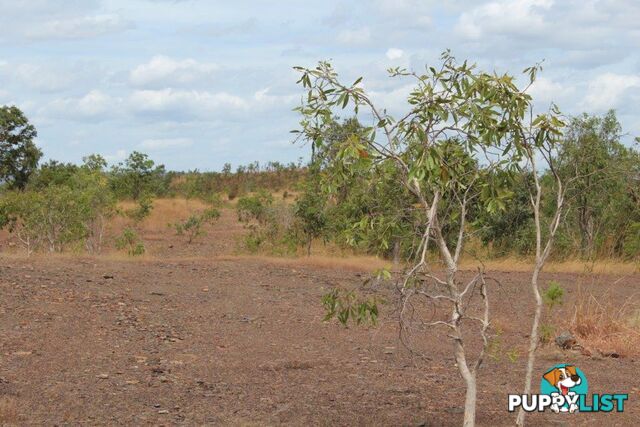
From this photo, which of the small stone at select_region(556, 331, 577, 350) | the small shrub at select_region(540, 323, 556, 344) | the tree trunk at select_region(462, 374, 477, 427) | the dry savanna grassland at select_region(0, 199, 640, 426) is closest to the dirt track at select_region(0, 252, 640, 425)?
the dry savanna grassland at select_region(0, 199, 640, 426)

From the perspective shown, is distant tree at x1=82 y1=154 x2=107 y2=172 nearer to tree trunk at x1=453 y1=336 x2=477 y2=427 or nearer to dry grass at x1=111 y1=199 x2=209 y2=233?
dry grass at x1=111 y1=199 x2=209 y2=233

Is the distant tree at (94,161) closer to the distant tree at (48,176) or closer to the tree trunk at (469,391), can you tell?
the distant tree at (48,176)

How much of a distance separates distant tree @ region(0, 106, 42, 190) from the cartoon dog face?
99.3 ft

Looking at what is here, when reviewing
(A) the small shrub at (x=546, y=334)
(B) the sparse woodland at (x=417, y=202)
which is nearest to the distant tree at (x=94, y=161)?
(B) the sparse woodland at (x=417, y=202)

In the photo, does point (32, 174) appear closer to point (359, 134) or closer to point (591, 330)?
point (591, 330)

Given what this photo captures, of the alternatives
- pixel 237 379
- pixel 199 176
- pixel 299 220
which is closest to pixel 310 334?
pixel 237 379

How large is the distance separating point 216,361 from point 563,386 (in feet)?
10.9

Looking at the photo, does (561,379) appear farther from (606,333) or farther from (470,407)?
(606,333)

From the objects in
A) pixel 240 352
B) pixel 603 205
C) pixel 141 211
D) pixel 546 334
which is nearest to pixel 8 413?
pixel 240 352

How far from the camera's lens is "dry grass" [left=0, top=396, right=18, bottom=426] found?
18.0 ft

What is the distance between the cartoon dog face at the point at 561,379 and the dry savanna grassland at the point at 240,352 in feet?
0.73

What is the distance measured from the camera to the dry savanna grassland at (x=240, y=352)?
5977 mm

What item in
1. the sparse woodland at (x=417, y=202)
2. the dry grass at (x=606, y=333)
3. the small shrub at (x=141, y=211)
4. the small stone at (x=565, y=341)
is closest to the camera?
the sparse woodland at (x=417, y=202)

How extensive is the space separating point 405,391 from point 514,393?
885 mm
